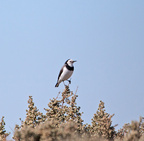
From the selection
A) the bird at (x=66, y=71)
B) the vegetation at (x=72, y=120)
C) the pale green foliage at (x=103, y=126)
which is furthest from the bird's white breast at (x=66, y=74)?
the pale green foliage at (x=103, y=126)

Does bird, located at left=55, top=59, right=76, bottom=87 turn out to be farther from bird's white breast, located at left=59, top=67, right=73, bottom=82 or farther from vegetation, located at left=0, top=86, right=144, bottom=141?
vegetation, located at left=0, top=86, right=144, bottom=141

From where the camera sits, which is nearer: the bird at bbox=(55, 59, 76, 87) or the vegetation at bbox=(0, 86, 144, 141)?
the vegetation at bbox=(0, 86, 144, 141)

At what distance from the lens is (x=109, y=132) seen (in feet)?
20.4

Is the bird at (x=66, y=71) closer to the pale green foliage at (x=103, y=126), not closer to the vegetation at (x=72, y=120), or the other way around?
the vegetation at (x=72, y=120)

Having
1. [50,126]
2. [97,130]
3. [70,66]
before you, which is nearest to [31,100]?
[97,130]

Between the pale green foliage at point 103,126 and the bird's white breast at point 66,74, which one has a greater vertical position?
the bird's white breast at point 66,74

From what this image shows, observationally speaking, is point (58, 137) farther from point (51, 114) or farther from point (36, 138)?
point (51, 114)

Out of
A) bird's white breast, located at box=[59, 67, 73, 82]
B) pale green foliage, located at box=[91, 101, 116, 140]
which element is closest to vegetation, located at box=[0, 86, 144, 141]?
pale green foliage, located at box=[91, 101, 116, 140]

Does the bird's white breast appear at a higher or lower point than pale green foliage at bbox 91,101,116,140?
higher

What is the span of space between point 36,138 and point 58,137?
0.92ft

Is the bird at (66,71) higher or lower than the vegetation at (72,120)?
higher

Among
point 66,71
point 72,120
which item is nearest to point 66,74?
point 66,71

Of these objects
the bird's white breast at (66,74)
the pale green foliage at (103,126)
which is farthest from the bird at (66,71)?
the pale green foliage at (103,126)

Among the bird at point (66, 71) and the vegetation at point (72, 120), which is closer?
the vegetation at point (72, 120)
